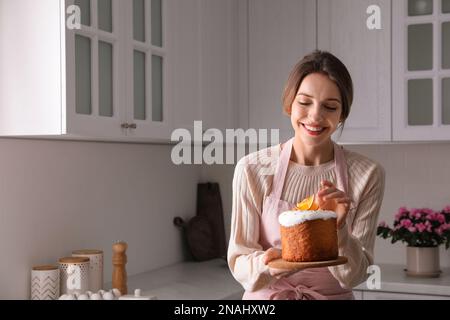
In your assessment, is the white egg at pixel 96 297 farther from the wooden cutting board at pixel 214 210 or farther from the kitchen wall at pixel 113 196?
the wooden cutting board at pixel 214 210

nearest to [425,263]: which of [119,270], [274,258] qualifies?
[119,270]

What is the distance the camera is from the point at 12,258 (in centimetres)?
257

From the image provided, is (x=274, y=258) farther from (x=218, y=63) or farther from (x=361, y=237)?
(x=218, y=63)

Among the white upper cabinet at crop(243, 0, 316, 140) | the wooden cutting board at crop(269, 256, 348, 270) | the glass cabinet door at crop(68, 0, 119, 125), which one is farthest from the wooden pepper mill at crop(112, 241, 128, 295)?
the wooden cutting board at crop(269, 256, 348, 270)

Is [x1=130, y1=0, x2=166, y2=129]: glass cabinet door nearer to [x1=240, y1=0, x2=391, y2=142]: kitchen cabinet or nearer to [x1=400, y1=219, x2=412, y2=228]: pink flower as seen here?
[x1=240, y1=0, x2=391, y2=142]: kitchen cabinet

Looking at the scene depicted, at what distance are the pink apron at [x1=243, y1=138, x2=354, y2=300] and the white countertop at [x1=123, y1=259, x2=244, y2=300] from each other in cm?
108

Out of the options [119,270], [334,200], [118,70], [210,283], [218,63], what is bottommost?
[210,283]

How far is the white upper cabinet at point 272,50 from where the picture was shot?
3420 mm

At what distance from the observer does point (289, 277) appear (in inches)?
69.0

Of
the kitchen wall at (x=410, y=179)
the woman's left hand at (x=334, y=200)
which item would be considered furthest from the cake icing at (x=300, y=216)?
the kitchen wall at (x=410, y=179)

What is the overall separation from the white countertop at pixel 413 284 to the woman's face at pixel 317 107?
1.66 meters

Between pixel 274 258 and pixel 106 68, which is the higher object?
pixel 106 68

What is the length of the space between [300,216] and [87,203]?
1577mm
